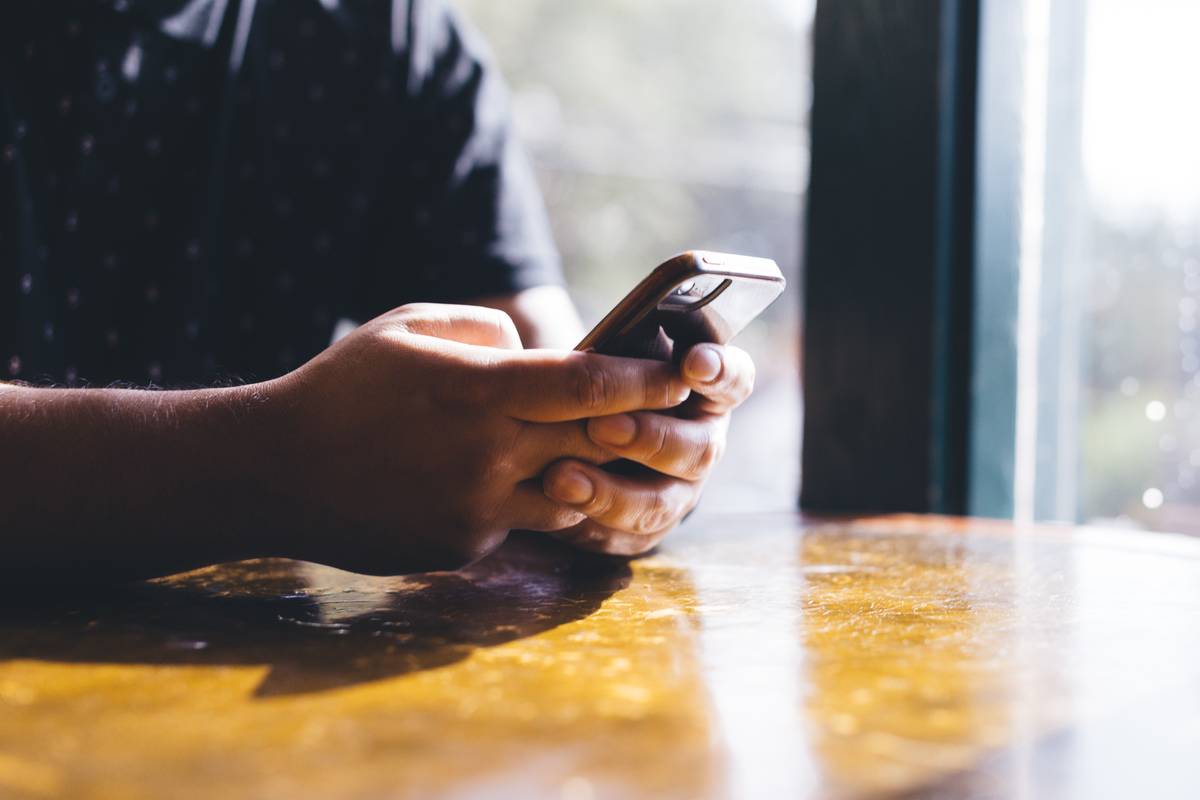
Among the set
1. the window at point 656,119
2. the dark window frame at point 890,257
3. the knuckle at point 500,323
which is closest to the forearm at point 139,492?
the knuckle at point 500,323

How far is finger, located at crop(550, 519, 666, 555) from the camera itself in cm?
85

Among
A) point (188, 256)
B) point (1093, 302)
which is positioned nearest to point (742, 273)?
point (188, 256)

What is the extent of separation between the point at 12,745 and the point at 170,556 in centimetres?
34

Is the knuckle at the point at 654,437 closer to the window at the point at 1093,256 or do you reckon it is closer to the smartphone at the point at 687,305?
the smartphone at the point at 687,305

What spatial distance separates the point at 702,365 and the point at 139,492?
422mm

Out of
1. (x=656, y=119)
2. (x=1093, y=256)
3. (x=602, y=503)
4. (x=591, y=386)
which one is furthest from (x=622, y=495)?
(x=656, y=119)

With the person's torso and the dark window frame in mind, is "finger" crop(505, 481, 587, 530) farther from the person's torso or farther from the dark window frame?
the dark window frame

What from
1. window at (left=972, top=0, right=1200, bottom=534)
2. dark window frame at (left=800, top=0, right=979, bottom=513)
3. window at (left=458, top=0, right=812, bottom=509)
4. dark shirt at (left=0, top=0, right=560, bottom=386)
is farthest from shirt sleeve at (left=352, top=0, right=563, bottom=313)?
window at (left=458, top=0, right=812, bottom=509)

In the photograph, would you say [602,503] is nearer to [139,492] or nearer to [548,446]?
[548,446]

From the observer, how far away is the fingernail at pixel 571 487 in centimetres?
72

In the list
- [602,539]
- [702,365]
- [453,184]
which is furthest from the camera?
[453,184]

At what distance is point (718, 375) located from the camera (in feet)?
2.47

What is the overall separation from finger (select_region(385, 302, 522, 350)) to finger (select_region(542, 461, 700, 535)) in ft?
0.35

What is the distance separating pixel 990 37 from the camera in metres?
1.49
